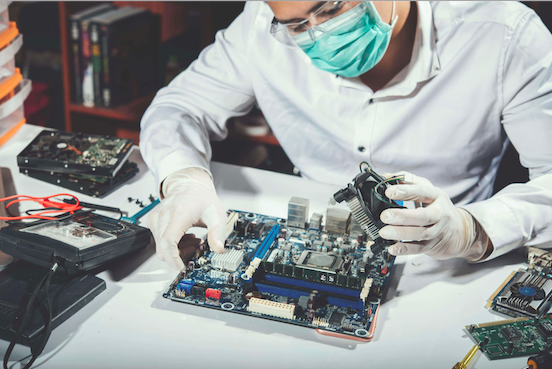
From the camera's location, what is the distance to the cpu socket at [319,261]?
1021 millimetres

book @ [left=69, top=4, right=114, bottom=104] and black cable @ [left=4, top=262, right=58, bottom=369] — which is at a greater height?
book @ [left=69, top=4, right=114, bottom=104]

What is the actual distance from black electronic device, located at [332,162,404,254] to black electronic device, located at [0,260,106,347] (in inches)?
22.4

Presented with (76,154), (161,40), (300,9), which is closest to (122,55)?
(161,40)

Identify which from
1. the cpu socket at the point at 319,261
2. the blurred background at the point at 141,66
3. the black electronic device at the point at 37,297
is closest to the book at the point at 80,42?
the blurred background at the point at 141,66

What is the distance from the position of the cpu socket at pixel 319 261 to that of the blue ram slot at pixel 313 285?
3cm

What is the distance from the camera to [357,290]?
99 cm

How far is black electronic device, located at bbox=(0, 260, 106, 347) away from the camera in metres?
0.91

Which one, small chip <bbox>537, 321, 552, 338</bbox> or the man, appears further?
the man

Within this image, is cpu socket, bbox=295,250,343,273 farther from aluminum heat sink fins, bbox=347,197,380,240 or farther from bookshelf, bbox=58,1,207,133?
bookshelf, bbox=58,1,207,133

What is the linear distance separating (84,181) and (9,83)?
1.68 feet

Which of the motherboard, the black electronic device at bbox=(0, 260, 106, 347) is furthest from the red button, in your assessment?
the black electronic device at bbox=(0, 260, 106, 347)

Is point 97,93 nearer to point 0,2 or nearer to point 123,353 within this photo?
point 0,2

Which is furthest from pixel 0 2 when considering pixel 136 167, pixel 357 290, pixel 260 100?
pixel 357 290

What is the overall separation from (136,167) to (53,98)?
2152 mm
